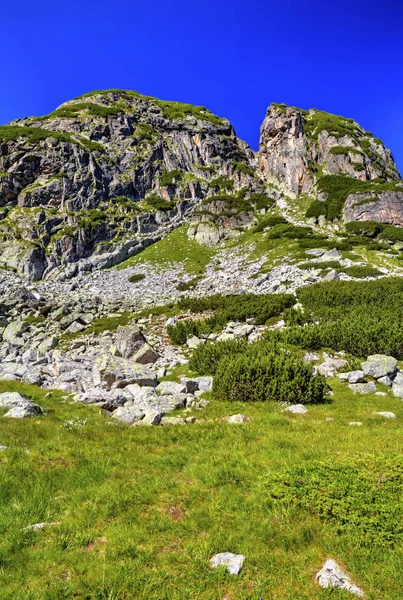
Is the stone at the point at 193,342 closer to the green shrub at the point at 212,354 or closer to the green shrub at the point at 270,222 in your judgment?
the green shrub at the point at 212,354

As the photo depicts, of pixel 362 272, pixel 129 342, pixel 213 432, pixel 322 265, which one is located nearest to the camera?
pixel 213 432

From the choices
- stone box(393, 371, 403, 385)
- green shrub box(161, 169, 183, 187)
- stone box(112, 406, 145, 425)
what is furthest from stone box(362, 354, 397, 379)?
green shrub box(161, 169, 183, 187)

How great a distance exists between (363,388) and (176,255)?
174ft

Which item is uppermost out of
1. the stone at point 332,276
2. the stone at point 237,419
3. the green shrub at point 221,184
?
the green shrub at point 221,184

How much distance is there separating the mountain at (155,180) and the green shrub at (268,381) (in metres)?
53.7

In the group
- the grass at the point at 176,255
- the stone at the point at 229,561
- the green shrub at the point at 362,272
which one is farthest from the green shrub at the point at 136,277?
the stone at the point at 229,561

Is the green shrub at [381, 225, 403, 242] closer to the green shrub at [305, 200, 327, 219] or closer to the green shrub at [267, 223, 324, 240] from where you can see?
the green shrub at [267, 223, 324, 240]

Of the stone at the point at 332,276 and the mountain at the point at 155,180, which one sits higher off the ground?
the mountain at the point at 155,180

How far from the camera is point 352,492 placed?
572 centimetres

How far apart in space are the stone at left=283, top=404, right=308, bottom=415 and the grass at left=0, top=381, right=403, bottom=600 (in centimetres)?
149

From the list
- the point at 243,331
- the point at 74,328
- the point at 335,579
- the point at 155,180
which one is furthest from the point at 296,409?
the point at 155,180

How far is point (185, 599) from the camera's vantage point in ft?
13.7

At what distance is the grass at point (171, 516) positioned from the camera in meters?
4.37

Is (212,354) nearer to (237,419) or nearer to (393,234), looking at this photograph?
(237,419)
